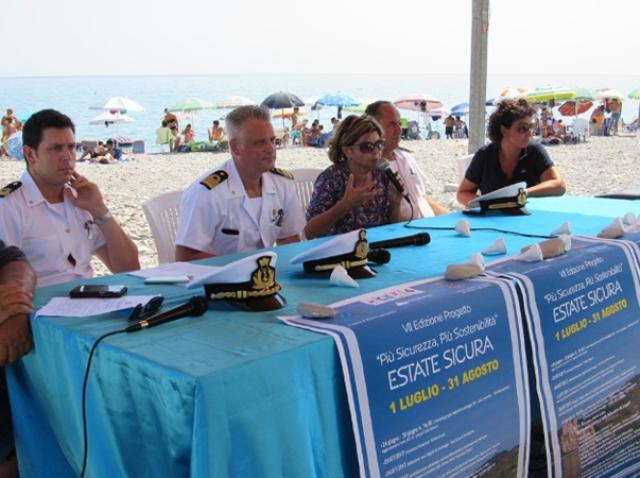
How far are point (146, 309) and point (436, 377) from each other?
2.42 feet

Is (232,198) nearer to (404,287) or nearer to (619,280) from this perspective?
(404,287)

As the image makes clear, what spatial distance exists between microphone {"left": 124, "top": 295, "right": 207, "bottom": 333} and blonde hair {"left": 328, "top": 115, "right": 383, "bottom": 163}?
1750 mm

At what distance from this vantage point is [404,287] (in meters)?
2.06

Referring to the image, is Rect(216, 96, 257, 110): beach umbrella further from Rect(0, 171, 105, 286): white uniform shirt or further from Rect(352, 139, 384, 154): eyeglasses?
Rect(0, 171, 105, 286): white uniform shirt

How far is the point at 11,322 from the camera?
1904 millimetres

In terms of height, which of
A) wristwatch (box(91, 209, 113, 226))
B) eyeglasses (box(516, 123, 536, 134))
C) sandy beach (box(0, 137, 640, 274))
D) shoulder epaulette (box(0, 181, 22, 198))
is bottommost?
sandy beach (box(0, 137, 640, 274))

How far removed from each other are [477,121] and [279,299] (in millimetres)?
4174

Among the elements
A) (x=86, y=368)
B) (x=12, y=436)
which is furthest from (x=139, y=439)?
(x=12, y=436)

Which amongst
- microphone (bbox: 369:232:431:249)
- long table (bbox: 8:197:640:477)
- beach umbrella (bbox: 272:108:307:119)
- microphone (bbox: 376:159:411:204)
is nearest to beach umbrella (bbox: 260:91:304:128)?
beach umbrella (bbox: 272:108:307:119)

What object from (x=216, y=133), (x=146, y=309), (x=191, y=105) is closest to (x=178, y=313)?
(x=146, y=309)

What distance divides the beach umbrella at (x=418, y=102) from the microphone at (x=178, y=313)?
2377 centimetres

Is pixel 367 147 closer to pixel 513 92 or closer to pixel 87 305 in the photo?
pixel 87 305

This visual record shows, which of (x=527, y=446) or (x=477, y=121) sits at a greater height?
(x=477, y=121)

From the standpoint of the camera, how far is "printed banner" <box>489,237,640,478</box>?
214 centimetres
